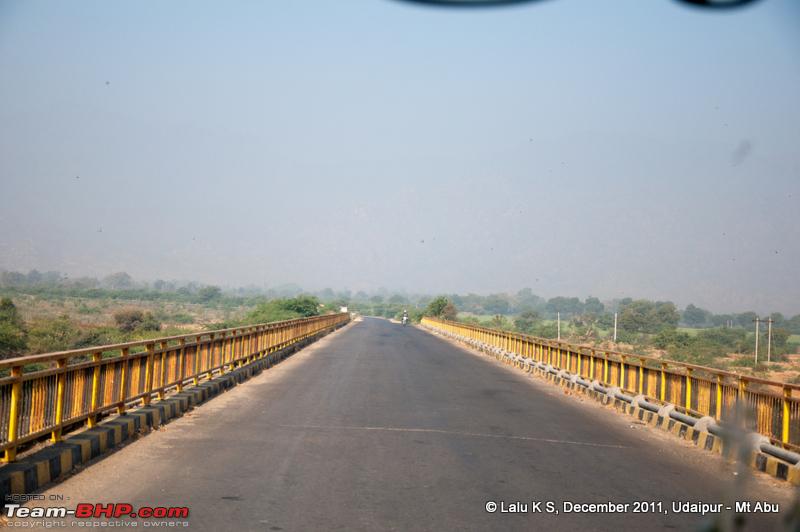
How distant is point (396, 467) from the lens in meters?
9.66

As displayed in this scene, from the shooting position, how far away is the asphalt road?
7.50 meters

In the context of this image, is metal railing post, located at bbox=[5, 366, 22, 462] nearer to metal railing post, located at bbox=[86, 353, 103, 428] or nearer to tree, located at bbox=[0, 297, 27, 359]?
metal railing post, located at bbox=[86, 353, 103, 428]

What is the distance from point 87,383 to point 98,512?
11.1 ft

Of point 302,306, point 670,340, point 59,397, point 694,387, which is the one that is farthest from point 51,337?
point 302,306

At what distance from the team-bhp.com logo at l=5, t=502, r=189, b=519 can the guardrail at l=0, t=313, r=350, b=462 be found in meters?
0.95

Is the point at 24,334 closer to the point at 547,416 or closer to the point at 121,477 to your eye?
the point at 547,416

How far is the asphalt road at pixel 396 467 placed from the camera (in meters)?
7.50

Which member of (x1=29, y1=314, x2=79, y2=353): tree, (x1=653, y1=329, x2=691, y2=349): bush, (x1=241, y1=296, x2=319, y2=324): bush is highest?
(x1=241, y1=296, x2=319, y2=324): bush

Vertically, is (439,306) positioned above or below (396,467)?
above

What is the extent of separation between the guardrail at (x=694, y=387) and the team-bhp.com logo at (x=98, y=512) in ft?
16.6

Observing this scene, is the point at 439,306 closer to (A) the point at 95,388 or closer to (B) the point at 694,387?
(B) the point at 694,387

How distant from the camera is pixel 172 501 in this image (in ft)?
25.0

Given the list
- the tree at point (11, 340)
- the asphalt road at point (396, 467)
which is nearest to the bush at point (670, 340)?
the tree at point (11, 340)

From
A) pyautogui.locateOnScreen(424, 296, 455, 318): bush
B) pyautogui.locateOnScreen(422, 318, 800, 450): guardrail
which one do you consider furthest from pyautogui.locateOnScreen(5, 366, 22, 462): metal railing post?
pyautogui.locateOnScreen(424, 296, 455, 318): bush
